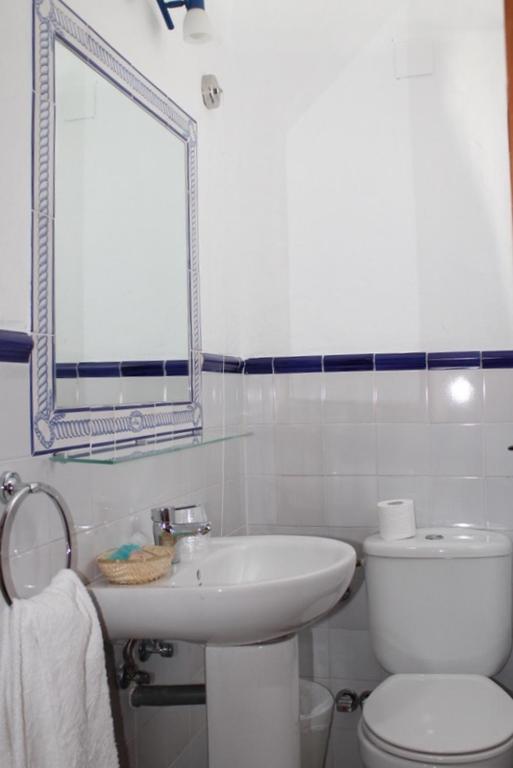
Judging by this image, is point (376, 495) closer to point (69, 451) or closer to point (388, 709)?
point (388, 709)

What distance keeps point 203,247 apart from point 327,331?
49cm

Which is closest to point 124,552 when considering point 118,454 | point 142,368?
point 118,454

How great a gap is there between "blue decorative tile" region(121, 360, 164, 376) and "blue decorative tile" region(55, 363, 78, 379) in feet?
0.67

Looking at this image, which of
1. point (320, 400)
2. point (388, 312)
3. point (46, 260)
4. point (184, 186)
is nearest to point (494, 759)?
point (320, 400)

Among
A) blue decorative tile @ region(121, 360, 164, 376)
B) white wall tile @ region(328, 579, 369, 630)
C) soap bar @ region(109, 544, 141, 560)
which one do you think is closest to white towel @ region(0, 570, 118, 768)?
soap bar @ region(109, 544, 141, 560)

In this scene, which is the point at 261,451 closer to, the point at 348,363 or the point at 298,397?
the point at 298,397

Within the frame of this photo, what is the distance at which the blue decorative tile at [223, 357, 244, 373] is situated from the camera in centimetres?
216

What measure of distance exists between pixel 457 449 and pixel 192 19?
4.43 feet

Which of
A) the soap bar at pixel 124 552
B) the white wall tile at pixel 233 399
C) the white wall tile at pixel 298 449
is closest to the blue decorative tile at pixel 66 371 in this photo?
the soap bar at pixel 124 552

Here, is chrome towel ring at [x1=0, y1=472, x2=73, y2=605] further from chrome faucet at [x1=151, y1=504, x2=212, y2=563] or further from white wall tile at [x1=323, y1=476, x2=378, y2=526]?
white wall tile at [x1=323, y1=476, x2=378, y2=526]

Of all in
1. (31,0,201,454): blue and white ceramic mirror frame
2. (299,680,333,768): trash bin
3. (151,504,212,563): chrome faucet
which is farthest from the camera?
(299,680,333,768): trash bin

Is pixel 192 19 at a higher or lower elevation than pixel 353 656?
higher

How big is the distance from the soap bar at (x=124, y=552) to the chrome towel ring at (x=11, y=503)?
6.3 inches

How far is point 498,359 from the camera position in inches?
83.8
